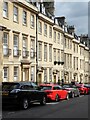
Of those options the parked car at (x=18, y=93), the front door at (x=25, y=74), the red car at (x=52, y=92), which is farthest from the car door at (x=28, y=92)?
the front door at (x=25, y=74)

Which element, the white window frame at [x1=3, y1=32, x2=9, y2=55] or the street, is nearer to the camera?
the street

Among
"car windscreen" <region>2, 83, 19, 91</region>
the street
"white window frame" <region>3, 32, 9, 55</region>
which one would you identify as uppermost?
"white window frame" <region>3, 32, 9, 55</region>

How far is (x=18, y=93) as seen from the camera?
60.4ft

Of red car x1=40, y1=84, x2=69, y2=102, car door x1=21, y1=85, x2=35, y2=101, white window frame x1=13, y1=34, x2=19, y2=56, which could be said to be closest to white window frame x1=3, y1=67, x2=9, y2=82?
white window frame x1=13, y1=34, x2=19, y2=56

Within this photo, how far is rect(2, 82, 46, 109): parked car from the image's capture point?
18.3 meters

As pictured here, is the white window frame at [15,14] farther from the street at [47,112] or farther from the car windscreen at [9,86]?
the street at [47,112]

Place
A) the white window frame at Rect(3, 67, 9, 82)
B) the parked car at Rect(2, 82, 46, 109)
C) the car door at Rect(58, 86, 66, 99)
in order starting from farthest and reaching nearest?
the white window frame at Rect(3, 67, 9, 82), the car door at Rect(58, 86, 66, 99), the parked car at Rect(2, 82, 46, 109)

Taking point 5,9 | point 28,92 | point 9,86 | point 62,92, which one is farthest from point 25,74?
point 9,86

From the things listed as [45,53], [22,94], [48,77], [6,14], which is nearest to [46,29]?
[45,53]

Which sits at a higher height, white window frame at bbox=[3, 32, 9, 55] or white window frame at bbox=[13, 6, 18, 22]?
white window frame at bbox=[13, 6, 18, 22]

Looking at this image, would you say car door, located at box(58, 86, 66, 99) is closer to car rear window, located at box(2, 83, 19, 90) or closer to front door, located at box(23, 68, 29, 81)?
car rear window, located at box(2, 83, 19, 90)

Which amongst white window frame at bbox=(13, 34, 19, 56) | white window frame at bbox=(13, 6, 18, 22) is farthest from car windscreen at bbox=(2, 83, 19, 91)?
white window frame at bbox=(13, 6, 18, 22)

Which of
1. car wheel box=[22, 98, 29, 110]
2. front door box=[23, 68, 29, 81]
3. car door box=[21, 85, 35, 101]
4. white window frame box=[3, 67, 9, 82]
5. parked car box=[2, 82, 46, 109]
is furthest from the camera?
front door box=[23, 68, 29, 81]

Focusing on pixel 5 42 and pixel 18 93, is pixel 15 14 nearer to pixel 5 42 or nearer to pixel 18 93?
pixel 5 42
